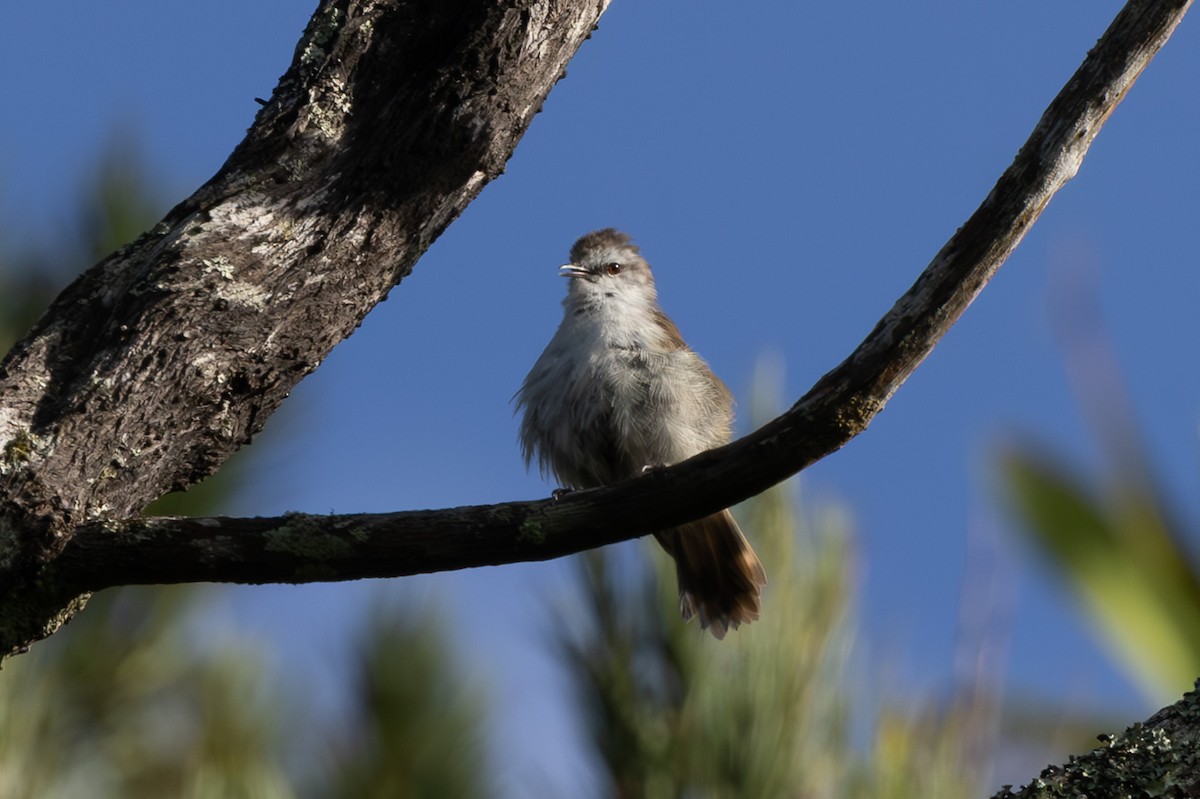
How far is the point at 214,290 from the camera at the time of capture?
2848 millimetres

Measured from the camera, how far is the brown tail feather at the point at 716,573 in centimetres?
470

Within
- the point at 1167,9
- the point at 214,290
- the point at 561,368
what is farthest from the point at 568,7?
the point at 561,368

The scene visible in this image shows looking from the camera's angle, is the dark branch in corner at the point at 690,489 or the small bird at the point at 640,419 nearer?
the dark branch in corner at the point at 690,489

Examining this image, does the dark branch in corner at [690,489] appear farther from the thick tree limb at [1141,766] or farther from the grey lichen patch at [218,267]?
the thick tree limb at [1141,766]

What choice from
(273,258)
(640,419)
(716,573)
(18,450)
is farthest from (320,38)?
(716,573)

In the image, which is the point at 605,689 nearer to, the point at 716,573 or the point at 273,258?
the point at 716,573

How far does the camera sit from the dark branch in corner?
265cm

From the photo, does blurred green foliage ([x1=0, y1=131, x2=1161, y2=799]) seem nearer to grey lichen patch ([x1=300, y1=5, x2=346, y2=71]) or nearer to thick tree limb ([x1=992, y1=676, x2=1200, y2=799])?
thick tree limb ([x1=992, y1=676, x2=1200, y2=799])

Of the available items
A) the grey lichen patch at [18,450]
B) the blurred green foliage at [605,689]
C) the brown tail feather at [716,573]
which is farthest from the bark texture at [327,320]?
the brown tail feather at [716,573]

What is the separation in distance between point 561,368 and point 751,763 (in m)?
1.69

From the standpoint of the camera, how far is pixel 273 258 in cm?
291

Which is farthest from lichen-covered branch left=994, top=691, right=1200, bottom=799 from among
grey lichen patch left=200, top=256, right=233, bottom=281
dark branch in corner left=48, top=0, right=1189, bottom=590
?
grey lichen patch left=200, top=256, right=233, bottom=281

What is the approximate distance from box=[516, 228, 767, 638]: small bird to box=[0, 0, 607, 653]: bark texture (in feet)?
6.45

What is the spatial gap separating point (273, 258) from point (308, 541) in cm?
63
